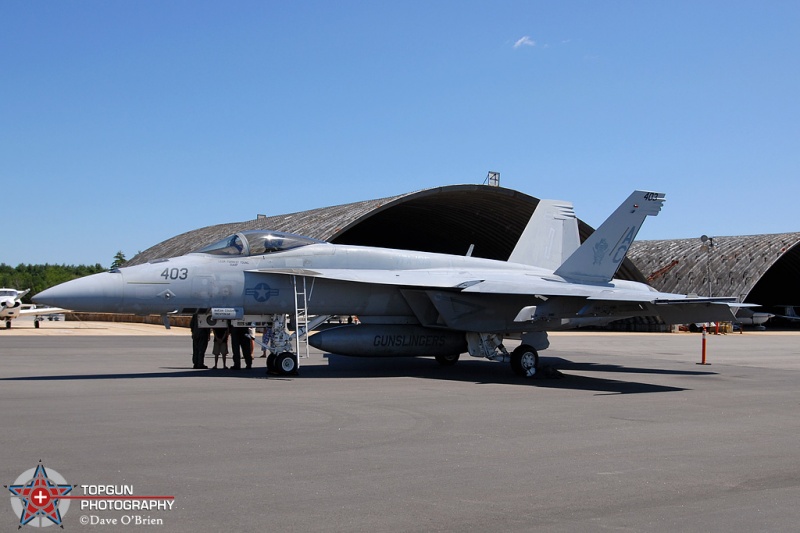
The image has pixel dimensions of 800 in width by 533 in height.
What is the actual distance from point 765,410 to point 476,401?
13.0 ft

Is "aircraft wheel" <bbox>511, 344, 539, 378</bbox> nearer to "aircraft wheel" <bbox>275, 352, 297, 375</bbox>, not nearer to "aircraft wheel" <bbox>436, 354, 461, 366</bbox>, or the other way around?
"aircraft wheel" <bbox>436, 354, 461, 366</bbox>

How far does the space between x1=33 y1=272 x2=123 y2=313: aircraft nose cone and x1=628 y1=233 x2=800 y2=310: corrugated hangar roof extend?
38.1 m

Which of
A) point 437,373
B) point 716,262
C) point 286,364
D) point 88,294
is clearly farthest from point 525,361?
point 716,262

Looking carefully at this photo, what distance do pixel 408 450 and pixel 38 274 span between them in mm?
127941

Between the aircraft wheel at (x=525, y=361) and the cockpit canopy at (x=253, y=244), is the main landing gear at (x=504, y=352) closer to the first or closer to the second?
the aircraft wheel at (x=525, y=361)

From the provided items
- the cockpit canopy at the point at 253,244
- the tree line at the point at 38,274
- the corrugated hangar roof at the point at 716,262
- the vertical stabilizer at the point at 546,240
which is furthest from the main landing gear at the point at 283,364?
the tree line at the point at 38,274

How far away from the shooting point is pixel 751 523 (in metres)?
5.06

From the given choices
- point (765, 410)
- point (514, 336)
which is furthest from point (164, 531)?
point (514, 336)

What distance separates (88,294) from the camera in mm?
12625

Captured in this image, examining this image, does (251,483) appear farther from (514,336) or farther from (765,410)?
(514,336)

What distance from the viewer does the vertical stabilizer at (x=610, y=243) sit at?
57.2ft

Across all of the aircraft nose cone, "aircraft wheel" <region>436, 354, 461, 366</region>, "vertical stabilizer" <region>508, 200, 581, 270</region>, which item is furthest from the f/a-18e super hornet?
"vertical stabilizer" <region>508, 200, 581, 270</region>

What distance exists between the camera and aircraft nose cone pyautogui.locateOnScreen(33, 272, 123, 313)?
1230 centimetres

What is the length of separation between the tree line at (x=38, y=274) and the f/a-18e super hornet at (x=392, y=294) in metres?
97.5
